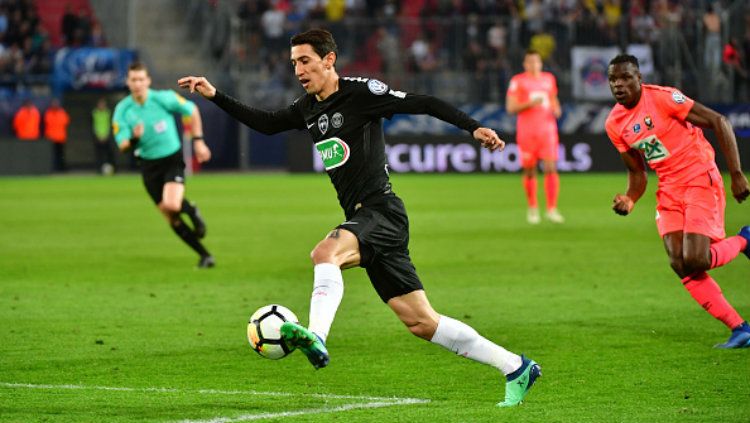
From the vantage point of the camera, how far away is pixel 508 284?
522 inches

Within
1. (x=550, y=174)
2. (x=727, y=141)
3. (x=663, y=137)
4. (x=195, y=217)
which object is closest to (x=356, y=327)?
(x=663, y=137)

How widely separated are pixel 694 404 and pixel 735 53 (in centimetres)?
2783

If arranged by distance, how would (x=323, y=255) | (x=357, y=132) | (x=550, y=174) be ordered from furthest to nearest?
(x=550, y=174) < (x=357, y=132) < (x=323, y=255)

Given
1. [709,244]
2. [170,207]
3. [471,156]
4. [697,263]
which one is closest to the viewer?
[697,263]

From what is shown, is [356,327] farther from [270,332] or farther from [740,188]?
[270,332]

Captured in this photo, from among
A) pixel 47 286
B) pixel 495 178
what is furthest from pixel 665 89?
pixel 495 178

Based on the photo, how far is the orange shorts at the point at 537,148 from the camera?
20.6 metres

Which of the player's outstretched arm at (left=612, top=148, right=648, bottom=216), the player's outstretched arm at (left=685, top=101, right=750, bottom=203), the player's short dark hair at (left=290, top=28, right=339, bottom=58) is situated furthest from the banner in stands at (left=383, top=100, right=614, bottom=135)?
the player's short dark hair at (left=290, top=28, right=339, bottom=58)

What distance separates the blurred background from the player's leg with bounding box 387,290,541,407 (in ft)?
87.3

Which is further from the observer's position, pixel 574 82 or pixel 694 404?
pixel 574 82

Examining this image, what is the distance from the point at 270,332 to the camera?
6531mm

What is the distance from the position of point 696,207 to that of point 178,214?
7472mm

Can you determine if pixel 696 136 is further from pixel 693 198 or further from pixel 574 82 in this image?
pixel 574 82

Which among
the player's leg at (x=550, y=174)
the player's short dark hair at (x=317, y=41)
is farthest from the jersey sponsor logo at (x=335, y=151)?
the player's leg at (x=550, y=174)
